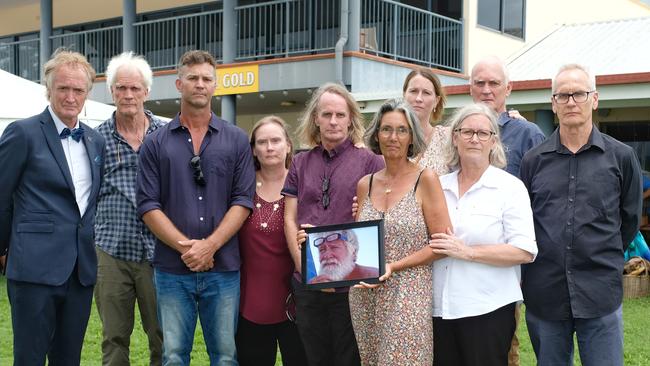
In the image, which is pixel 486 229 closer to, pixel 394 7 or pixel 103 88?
pixel 394 7

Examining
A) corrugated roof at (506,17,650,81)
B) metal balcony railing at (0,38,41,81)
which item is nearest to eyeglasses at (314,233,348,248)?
corrugated roof at (506,17,650,81)

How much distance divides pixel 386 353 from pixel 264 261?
1.02 m

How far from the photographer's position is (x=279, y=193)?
4227 mm

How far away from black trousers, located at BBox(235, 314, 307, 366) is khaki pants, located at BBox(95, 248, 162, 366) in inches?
26.5

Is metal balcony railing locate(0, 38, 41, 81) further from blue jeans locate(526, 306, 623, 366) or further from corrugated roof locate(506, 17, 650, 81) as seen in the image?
blue jeans locate(526, 306, 623, 366)

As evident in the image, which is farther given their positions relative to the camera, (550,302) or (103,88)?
(103,88)

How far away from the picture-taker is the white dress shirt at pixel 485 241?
338 cm

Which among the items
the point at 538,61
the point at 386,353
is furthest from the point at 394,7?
the point at 386,353

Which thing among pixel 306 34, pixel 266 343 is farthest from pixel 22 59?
pixel 266 343

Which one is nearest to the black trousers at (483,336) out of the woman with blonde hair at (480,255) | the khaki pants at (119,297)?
the woman with blonde hair at (480,255)

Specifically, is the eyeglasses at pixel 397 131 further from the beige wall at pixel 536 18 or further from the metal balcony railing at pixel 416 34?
the metal balcony railing at pixel 416 34

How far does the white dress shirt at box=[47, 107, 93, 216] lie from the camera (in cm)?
390

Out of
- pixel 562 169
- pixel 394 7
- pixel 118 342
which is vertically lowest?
pixel 118 342

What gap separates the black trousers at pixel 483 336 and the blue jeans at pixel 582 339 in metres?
0.29
